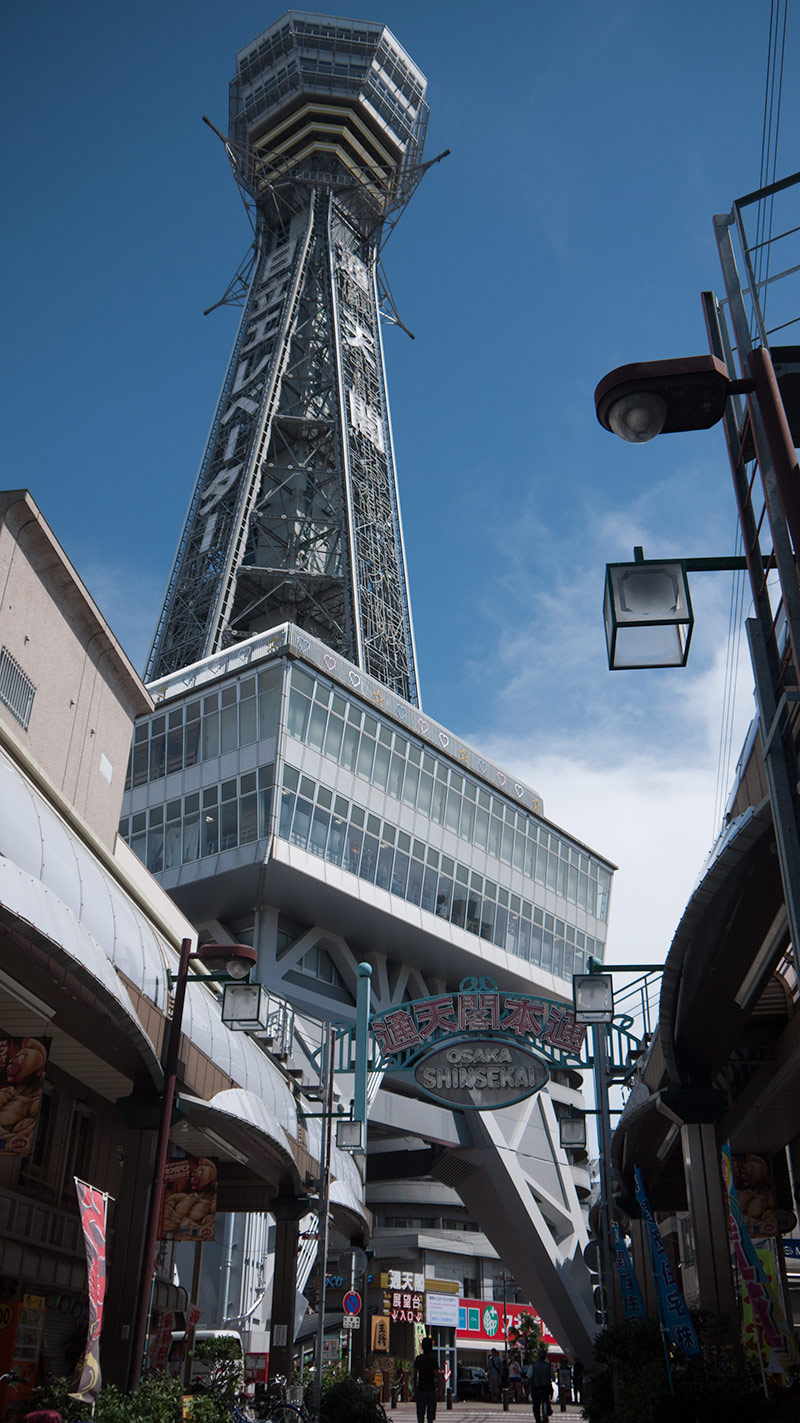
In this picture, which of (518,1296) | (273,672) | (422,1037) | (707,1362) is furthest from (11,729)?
(518,1296)

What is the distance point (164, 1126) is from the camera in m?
17.7

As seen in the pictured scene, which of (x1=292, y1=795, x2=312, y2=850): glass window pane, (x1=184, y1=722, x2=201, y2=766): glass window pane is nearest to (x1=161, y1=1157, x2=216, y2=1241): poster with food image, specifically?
(x1=292, y1=795, x2=312, y2=850): glass window pane

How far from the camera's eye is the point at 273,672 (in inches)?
2643

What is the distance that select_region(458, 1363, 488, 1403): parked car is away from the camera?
2497 inches

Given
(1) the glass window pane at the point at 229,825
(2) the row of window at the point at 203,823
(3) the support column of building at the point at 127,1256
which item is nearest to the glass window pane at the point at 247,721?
(2) the row of window at the point at 203,823

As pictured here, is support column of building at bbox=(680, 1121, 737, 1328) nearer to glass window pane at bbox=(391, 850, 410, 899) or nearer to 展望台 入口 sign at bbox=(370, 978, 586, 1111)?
展望台 入口 sign at bbox=(370, 978, 586, 1111)

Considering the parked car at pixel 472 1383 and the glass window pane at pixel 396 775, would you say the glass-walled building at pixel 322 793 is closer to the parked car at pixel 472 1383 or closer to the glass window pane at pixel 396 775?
the glass window pane at pixel 396 775

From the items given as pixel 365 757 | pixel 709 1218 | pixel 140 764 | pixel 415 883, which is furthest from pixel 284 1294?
pixel 140 764

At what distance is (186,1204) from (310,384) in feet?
365

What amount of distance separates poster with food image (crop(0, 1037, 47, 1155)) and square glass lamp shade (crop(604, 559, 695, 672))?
10261 millimetres

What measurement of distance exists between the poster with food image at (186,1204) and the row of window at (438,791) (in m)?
45.8

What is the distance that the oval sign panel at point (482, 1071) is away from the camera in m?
33.8

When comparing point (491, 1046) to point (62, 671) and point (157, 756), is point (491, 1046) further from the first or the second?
point (157, 756)

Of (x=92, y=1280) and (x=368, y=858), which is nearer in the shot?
(x=92, y=1280)
